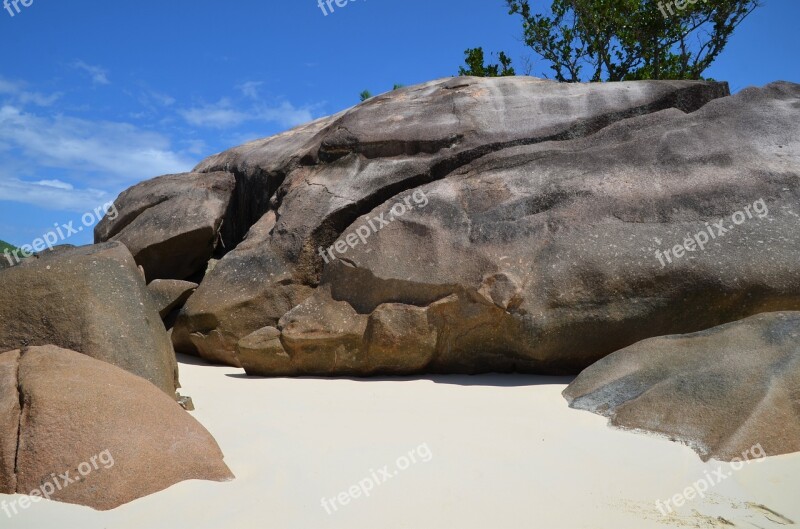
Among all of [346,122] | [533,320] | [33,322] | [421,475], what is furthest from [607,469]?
[346,122]

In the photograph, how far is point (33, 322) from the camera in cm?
454

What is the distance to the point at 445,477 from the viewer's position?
319 centimetres

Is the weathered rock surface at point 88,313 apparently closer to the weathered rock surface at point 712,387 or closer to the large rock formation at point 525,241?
the large rock formation at point 525,241

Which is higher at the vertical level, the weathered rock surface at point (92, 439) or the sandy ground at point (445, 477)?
the weathered rock surface at point (92, 439)

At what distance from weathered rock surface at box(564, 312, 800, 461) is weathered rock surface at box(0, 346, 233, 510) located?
2.10m

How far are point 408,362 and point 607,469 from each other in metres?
2.45

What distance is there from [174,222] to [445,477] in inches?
252

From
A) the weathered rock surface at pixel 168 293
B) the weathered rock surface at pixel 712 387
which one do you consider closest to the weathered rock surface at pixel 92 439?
the weathered rock surface at pixel 712 387

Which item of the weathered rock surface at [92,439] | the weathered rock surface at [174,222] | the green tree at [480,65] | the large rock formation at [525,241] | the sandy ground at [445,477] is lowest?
the sandy ground at [445,477]

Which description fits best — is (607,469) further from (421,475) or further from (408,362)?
(408,362)

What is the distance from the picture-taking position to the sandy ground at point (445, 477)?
2.78 meters

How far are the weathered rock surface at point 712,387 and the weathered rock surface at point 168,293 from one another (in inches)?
153

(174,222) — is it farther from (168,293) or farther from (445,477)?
(445,477)

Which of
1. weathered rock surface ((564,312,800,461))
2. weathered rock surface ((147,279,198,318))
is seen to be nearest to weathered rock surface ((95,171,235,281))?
weathered rock surface ((147,279,198,318))
